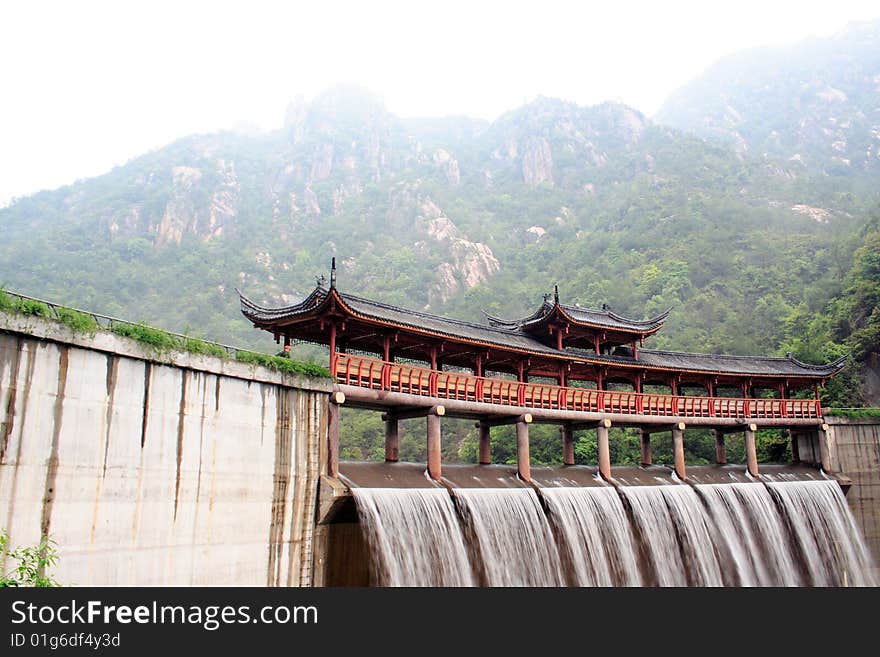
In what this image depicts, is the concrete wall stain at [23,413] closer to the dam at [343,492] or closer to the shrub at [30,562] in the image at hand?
the dam at [343,492]

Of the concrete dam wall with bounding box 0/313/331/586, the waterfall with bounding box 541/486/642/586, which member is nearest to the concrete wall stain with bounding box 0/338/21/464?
the concrete dam wall with bounding box 0/313/331/586

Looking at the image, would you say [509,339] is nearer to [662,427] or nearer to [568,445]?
[568,445]

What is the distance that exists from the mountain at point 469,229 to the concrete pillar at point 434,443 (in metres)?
31.7

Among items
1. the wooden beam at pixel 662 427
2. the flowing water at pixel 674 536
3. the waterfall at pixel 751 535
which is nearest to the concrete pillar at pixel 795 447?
the wooden beam at pixel 662 427

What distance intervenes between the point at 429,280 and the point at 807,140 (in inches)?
3240

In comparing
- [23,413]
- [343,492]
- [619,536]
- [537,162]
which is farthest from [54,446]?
[537,162]

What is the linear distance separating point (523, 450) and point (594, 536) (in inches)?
161

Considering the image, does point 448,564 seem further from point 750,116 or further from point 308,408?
point 750,116

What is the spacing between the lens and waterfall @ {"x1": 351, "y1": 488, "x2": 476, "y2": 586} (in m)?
16.2

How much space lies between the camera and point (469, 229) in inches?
3607

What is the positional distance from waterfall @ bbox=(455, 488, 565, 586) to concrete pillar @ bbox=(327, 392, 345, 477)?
374cm

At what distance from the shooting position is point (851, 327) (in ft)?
136

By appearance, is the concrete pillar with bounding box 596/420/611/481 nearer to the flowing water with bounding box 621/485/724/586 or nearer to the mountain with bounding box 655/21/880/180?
the flowing water with bounding box 621/485/724/586

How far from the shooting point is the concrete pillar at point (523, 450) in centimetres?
2319
